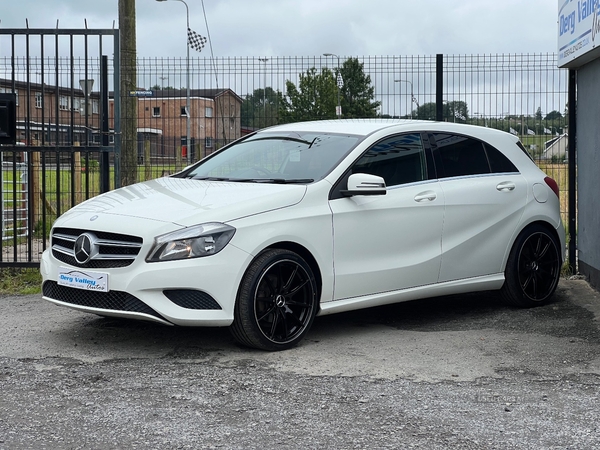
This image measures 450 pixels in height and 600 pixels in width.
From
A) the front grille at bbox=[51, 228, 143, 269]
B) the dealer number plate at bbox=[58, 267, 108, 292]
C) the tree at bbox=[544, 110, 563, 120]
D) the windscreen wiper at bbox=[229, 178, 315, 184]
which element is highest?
Answer: the tree at bbox=[544, 110, 563, 120]

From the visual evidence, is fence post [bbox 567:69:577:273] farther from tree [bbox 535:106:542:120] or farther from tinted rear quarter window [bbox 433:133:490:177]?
tinted rear quarter window [bbox 433:133:490:177]

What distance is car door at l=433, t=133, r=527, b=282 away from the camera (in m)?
7.54

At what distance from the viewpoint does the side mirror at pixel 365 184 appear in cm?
669

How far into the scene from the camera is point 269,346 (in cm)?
628

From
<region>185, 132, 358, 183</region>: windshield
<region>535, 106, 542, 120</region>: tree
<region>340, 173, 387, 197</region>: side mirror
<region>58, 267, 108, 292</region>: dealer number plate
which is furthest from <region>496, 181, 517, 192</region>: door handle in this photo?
<region>58, 267, 108, 292</region>: dealer number plate

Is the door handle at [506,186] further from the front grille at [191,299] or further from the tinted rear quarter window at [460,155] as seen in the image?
the front grille at [191,299]

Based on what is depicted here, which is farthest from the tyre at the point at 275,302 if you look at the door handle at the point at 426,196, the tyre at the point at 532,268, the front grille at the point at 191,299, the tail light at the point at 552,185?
the tail light at the point at 552,185

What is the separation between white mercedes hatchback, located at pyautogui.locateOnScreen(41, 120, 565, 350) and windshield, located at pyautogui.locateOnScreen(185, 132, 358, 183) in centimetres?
2

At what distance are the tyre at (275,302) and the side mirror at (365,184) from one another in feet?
2.32

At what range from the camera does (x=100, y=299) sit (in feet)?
20.2

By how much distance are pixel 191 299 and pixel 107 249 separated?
2.24ft

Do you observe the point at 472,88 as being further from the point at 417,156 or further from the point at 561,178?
the point at 417,156

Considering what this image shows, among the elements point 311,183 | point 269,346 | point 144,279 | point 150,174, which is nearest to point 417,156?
point 311,183

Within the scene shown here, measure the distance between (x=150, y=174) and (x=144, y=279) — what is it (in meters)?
5.33
